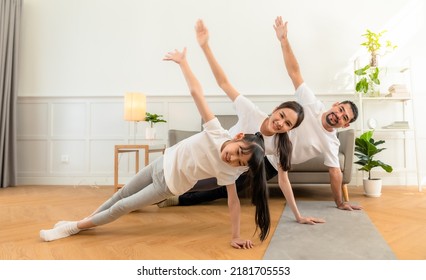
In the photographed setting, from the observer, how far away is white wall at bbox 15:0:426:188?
12.3 feet

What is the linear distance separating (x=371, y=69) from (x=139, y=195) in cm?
306

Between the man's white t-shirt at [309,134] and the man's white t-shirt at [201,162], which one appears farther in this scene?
the man's white t-shirt at [309,134]

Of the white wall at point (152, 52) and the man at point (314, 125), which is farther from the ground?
the white wall at point (152, 52)

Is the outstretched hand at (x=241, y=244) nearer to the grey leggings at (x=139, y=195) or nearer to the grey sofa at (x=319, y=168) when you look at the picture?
the grey leggings at (x=139, y=195)

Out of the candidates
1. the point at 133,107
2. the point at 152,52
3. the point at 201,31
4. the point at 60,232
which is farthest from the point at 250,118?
the point at 152,52

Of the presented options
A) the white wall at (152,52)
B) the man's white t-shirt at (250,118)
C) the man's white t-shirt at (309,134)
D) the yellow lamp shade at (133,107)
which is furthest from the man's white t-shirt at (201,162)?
the white wall at (152,52)

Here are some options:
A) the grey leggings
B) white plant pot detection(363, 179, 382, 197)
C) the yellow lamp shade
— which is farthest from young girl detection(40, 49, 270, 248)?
white plant pot detection(363, 179, 382, 197)

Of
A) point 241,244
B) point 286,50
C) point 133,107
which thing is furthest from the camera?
point 133,107

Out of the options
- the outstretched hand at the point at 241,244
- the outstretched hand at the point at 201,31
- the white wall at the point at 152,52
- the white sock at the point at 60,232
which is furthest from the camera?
the white wall at the point at 152,52

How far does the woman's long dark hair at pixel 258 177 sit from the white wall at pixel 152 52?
245 cm

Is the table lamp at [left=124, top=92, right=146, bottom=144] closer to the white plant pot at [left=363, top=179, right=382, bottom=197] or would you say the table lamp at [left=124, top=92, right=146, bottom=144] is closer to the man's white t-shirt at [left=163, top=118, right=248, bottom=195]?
the man's white t-shirt at [left=163, top=118, right=248, bottom=195]

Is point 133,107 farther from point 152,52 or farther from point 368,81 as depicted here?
point 368,81

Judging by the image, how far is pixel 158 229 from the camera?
1805mm

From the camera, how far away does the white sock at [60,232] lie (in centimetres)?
155
